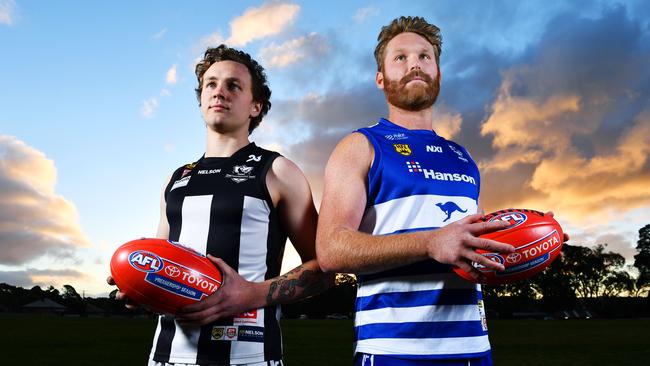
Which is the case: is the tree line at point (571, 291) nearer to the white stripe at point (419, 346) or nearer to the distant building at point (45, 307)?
the distant building at point (45, 307)

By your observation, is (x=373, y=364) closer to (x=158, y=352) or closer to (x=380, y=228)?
(x=380, y=228)

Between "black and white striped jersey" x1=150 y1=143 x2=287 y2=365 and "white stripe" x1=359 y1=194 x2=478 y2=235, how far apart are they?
33.7 inches

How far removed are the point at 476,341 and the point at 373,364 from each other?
609mm

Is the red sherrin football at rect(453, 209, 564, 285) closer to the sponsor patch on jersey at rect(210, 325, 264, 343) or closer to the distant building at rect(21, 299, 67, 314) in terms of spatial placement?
the sponsor patch on jersey at rect(210, 325, 264, 343)

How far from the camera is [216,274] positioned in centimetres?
379

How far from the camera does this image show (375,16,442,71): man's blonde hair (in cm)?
426

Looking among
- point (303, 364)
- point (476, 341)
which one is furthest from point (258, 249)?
point (303, 364)

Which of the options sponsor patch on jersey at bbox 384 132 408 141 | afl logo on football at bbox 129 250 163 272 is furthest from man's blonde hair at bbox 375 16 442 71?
afl logo on football at bbox 129 250 163 272

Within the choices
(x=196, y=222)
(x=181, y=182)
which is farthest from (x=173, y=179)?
(x=196, y=222)

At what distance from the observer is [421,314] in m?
3.48

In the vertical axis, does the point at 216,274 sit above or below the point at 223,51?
below

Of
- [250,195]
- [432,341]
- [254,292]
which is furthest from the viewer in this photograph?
[250,195]

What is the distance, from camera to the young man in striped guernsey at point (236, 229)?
3922 mm

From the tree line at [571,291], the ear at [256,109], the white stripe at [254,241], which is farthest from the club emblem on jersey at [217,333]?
the tree line at [571,291]
